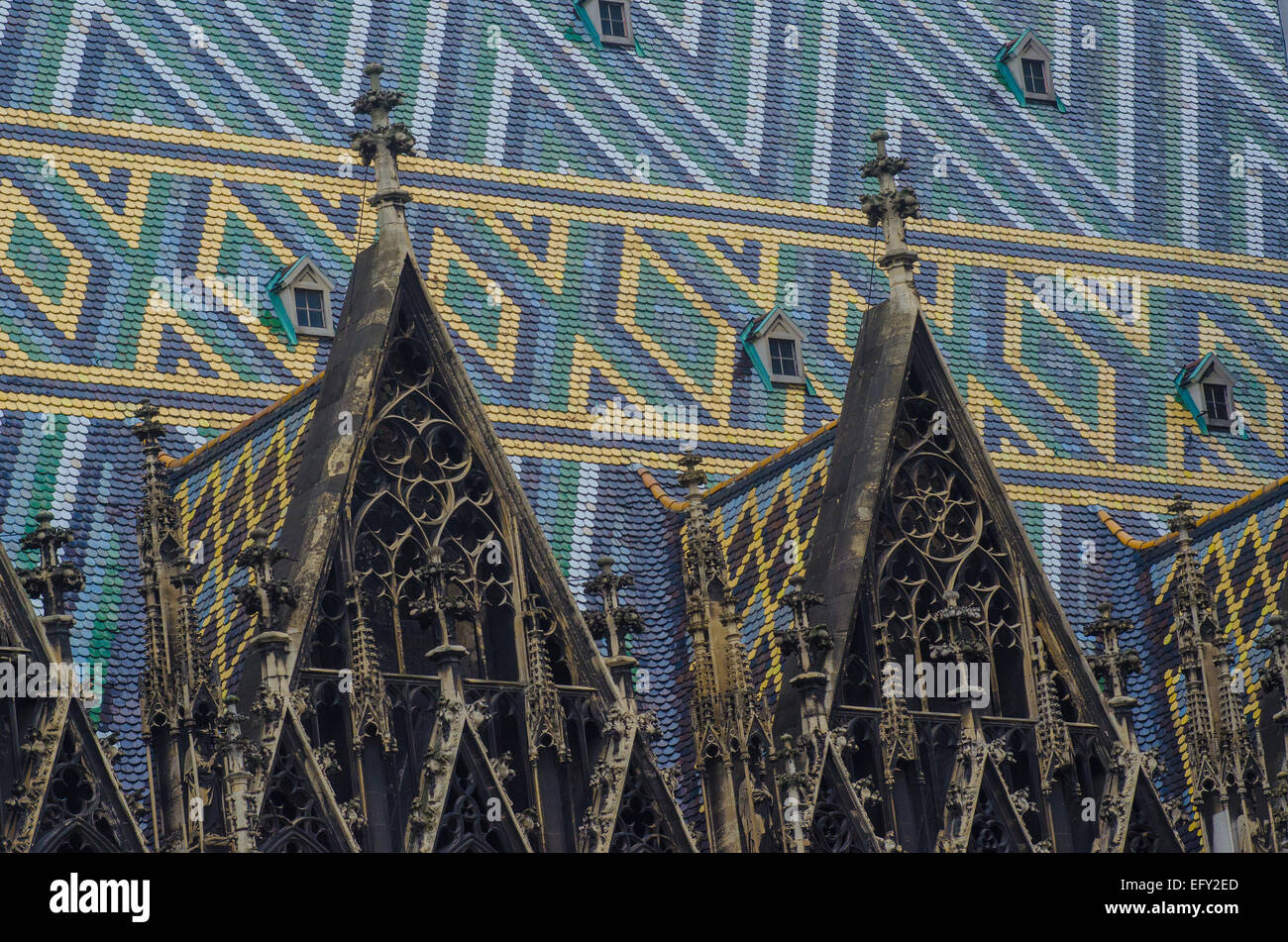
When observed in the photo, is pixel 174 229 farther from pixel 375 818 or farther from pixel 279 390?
pixel 375 818

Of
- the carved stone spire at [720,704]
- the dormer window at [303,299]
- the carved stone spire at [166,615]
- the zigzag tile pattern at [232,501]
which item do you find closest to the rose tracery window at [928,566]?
the carved stone spire at [720,704]

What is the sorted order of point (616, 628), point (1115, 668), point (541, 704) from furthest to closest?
point (1115, 668) < point (616, 628) < point (541, 704)

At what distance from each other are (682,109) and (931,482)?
11024 millimetres

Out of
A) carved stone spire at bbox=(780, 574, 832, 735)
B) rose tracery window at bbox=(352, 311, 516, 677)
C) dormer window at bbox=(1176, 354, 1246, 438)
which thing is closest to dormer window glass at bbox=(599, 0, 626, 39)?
dormer window at bbox=(1176, 354, 1246, 438)

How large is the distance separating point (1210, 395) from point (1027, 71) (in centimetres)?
553

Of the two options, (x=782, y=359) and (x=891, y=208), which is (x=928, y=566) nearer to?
(x=891, y=208)

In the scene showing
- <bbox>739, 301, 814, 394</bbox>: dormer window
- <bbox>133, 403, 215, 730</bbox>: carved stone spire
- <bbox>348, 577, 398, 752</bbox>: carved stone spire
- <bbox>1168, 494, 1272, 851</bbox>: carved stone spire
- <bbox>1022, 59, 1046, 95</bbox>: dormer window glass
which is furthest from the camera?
<bbox>1022, 59, 1046, 95</bbox>: dormer window glass

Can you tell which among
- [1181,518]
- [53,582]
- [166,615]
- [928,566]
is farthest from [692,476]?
[53,582]

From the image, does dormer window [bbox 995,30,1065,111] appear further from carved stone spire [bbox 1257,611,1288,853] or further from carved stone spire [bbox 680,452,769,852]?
carved stone spire [bbox 680,452,769,852]

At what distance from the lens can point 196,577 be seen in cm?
3706

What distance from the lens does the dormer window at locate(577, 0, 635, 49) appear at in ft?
162

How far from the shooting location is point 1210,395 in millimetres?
48500

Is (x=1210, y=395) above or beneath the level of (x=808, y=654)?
above

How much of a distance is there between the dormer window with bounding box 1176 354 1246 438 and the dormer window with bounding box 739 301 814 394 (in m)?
4.75
